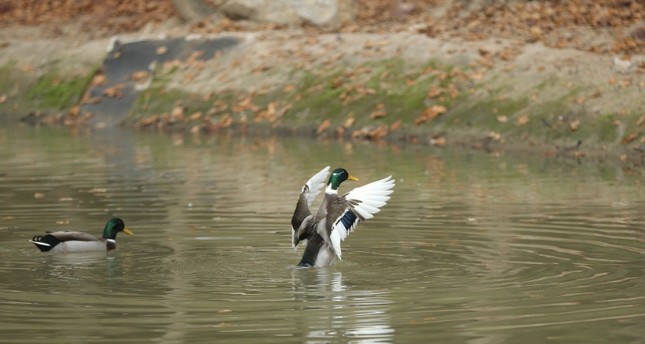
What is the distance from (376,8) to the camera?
116 feet

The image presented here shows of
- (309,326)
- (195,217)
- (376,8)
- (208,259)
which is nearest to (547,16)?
(376,8)

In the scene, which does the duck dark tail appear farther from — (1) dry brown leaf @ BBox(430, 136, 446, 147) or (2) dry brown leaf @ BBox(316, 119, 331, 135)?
(2) dry brown leaf @ BBox(316, 119, 331, 135)

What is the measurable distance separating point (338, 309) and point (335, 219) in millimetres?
2237

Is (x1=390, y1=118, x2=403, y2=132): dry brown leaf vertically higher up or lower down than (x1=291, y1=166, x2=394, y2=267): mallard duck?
lower down

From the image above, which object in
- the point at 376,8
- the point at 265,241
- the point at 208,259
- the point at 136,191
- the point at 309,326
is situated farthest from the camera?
the point at 376,8

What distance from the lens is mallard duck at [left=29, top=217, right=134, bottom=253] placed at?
15.3 m

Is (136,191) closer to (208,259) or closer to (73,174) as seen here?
(73,174)

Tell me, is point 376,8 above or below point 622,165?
above

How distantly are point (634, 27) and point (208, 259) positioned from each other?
1622 centimetres

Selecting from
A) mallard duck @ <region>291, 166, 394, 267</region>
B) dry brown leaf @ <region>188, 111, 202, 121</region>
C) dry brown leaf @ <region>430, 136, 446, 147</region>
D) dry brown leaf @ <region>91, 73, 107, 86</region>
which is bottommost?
dry brown leaf @ <region>430, 136, 446, 147</region>

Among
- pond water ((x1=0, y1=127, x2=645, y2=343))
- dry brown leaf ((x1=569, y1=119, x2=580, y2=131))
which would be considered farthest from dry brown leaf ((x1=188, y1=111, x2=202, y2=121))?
dry brown leaf ((x1=569, y1=119, x2=580, y2=131))

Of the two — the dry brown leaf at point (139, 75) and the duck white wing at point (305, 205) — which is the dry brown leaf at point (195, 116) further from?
the duck white wing at point (305, 205)

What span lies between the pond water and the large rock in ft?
30.0

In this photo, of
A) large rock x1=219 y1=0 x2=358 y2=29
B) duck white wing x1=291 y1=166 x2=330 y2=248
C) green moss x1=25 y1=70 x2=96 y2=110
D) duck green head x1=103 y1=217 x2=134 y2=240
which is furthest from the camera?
green moss x1=25 y1=70 x2=96 y2=110
